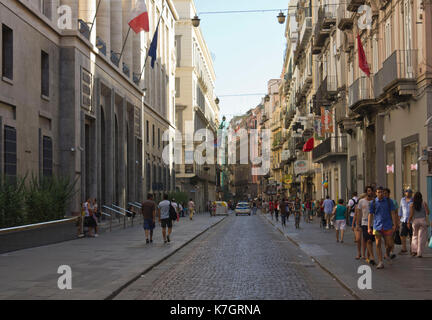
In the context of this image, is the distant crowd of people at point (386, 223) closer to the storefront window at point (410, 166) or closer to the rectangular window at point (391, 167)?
the storefront window at point (410, 166)

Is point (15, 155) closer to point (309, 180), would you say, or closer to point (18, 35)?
point (18, 35)

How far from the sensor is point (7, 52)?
24.0 meters

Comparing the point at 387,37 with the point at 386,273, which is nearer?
the point at 386,273

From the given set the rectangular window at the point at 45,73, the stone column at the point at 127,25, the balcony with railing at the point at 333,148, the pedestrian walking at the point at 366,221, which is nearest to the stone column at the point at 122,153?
the stone column at the point at 127,25

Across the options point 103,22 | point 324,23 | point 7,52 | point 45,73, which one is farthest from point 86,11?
point 324,23

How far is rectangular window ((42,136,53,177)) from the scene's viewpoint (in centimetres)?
2769

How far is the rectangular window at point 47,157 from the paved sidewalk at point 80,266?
477cm

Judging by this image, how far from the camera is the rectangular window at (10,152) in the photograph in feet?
76.3

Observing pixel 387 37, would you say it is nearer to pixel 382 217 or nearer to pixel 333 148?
pixel 382 217

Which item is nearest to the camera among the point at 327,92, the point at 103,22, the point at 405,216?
the point at 405,216

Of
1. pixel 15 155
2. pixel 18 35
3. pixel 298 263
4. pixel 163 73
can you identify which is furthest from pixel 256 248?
pixel 163 73

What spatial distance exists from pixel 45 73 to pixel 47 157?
3.46m

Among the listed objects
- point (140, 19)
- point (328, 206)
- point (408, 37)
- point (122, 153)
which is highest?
point (140, 19)
